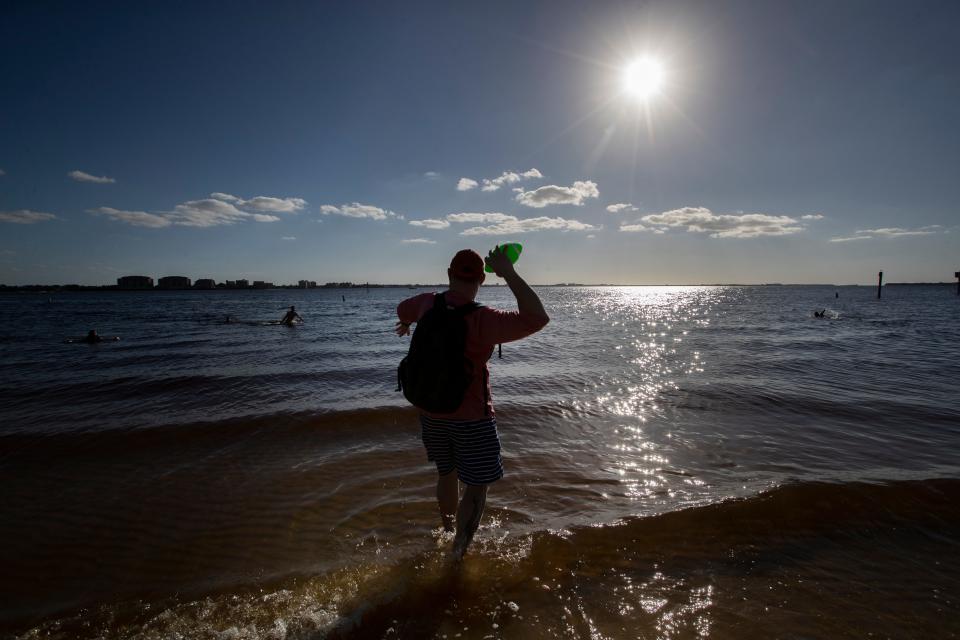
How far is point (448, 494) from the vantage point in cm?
379

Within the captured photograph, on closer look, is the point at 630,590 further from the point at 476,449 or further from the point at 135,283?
the point at 135,283

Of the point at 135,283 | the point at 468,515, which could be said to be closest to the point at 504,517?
the point at 468,515

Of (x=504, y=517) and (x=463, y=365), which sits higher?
(x=463, y=365)

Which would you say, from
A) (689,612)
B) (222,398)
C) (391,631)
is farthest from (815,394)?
(222,398)

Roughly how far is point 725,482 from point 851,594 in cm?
200

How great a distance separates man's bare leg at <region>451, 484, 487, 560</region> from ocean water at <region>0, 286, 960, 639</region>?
204 millimetres

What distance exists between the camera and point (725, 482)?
520 cm

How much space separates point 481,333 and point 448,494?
177 cm

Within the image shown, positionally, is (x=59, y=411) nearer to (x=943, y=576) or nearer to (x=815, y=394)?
(x=943, y=576)

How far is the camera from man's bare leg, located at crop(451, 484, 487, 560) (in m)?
3.38

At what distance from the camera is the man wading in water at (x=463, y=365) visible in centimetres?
292

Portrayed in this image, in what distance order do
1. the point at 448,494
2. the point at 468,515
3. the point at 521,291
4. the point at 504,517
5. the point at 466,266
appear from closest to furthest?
the point at 521,291 → the point at 466,266 → the point at 468,515 → the point at 448,494 → the point at 504,517

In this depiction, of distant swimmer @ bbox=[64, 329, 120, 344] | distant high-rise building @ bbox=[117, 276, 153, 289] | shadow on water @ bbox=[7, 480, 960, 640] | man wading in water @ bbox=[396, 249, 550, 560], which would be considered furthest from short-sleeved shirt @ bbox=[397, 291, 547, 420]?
distant high-rise building @ bbox=[117, 276, 153, 289]

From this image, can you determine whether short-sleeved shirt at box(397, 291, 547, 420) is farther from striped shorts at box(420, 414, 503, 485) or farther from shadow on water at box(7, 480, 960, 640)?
shadow on water at box(7, 480, 960, 640)
